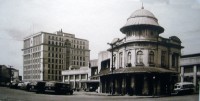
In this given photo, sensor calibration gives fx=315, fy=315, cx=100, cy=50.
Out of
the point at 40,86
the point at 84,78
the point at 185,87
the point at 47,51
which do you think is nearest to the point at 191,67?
the point at 185,87

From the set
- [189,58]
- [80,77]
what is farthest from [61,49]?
[80,77]

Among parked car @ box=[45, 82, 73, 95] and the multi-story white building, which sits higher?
the multi-story white building

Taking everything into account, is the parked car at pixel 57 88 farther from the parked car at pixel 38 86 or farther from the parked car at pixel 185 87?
the parked car at pixel 185 87

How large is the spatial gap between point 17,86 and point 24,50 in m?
10.7

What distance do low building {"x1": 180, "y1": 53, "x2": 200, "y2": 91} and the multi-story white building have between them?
12.4ft

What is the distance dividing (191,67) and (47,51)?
5.54 meters

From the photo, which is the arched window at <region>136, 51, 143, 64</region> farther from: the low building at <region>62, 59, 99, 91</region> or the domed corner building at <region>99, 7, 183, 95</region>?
the low building at <region>62, 59, 99, 91</region>

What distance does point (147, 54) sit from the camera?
59.2 feet

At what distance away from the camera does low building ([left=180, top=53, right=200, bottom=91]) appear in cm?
1114

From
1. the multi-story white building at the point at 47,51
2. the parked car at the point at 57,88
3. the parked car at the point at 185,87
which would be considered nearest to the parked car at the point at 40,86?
the parked car at the point at 57,88

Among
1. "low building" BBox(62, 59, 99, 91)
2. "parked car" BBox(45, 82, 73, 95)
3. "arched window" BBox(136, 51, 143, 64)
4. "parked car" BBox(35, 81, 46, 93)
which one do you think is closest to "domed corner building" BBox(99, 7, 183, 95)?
"arched window" BBox(136, 51, 143, 64)

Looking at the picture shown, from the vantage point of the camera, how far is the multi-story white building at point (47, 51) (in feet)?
37.3

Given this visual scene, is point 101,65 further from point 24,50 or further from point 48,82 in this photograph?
point 24,50

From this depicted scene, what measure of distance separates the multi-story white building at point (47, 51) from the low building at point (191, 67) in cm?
379
